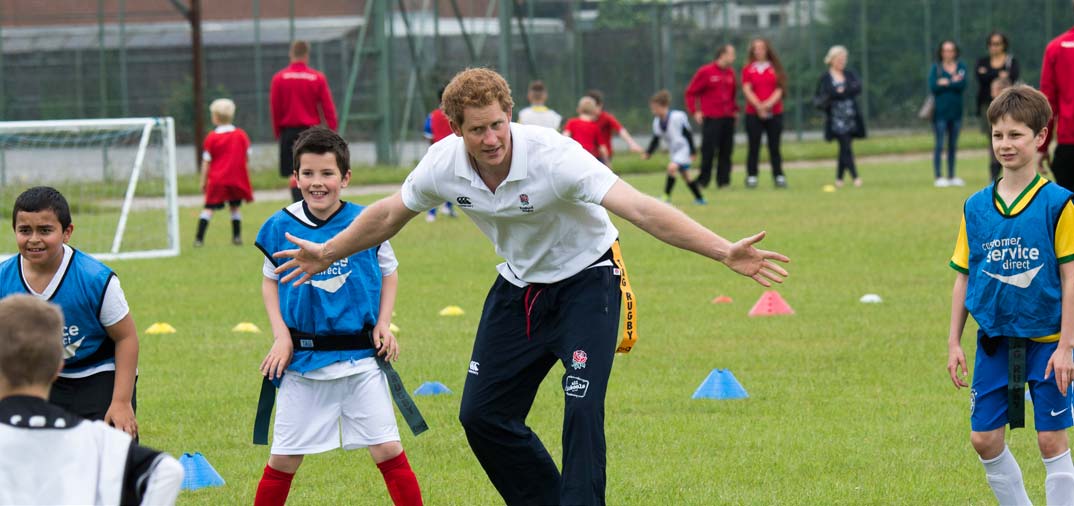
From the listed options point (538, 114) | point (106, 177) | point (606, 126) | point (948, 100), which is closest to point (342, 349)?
point (538, 114)

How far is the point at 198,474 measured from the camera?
6340 mm

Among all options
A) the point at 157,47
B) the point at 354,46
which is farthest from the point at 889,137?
the point at 157,47

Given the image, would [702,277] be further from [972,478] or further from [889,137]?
[889,137]

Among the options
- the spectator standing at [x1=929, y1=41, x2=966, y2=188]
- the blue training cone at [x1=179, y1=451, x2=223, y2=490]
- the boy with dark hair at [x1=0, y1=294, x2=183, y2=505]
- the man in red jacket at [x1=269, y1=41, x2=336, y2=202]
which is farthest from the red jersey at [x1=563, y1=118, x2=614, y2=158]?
the boy with dark hair at [x1=0, y1=294, x2=183, y2=505]

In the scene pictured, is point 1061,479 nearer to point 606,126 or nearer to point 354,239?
point 354,239

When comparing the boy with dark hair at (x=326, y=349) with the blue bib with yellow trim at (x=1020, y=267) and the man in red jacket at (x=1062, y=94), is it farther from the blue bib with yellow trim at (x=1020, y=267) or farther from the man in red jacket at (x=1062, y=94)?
the man in red jacket at (x=1062, y=94)

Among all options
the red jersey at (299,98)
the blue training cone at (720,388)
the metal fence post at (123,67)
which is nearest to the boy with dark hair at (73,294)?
the blue training cone at (720,388)

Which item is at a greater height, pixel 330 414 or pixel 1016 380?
pixel 1016 380

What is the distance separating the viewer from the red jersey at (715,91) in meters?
21.5

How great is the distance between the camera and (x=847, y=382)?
8.24 metres

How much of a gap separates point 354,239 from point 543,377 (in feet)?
2.73

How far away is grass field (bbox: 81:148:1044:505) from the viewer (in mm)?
6340

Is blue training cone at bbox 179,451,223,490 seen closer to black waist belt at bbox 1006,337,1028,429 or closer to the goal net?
black waist belt at bbox 1006,337,1028,429

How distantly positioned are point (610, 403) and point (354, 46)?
2294cm
